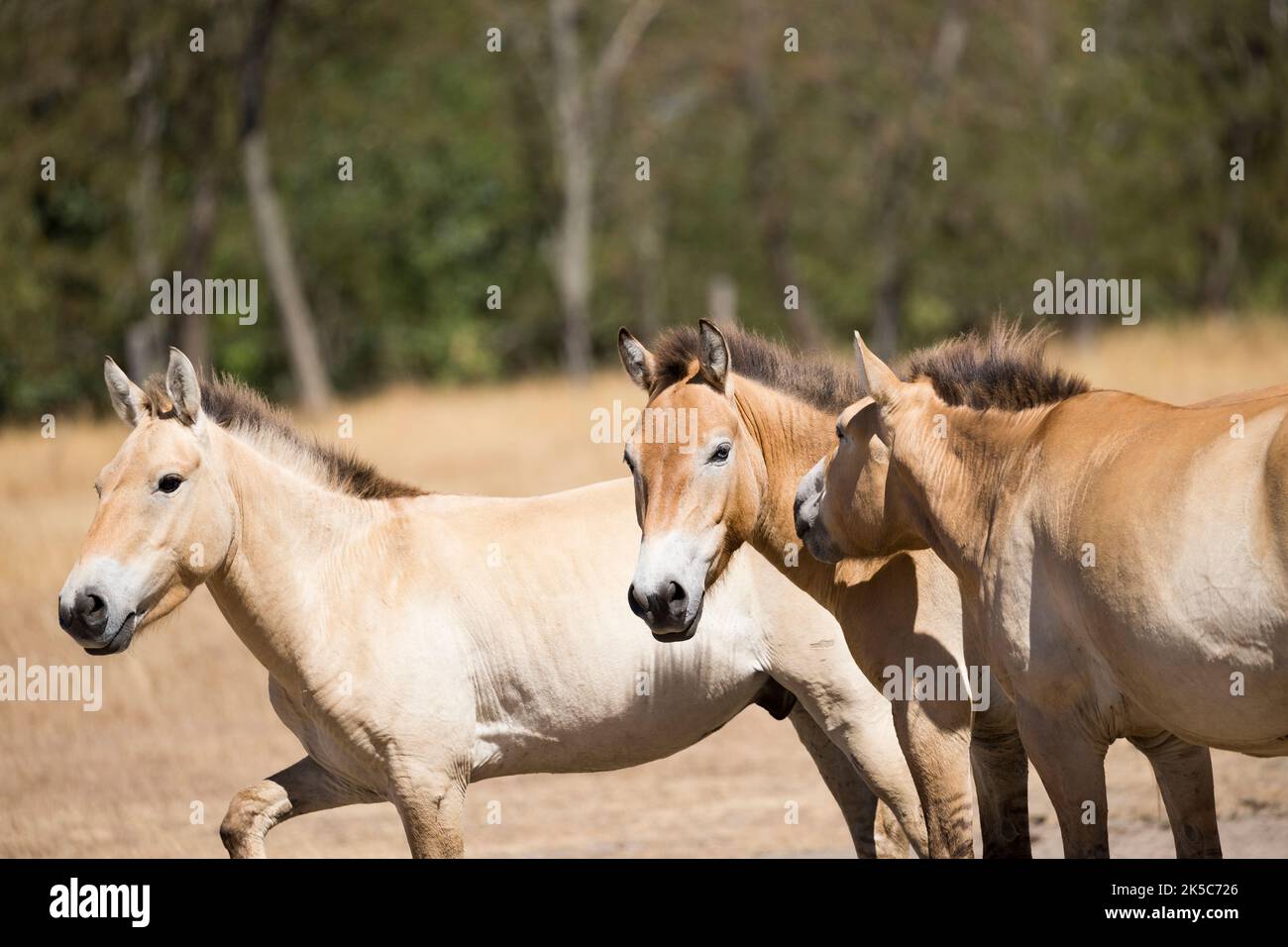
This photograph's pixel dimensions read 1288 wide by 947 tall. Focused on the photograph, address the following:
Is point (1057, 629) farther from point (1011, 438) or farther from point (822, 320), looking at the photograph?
point (822, 320)

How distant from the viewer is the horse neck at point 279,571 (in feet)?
19.0

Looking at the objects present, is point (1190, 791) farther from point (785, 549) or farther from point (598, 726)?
Result: point (598, 726)

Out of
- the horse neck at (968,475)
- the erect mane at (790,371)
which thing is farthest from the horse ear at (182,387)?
the horse neck at (968,475)

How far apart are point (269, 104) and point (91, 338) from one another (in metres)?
7.81

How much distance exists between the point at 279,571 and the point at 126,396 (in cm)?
96

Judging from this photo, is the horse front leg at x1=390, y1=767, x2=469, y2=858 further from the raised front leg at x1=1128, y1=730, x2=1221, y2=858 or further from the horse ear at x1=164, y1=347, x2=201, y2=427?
the raised front leg at x1=1128, y1=730, x2=1221, y2=858

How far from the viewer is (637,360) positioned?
5.45 metres

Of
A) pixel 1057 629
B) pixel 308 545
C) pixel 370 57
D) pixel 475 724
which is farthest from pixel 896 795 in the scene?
pixel 370 57

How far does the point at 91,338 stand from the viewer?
103 feet

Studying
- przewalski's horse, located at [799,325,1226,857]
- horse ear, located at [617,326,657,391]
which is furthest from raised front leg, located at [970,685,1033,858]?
horse ear, located at [617,326,657,391]

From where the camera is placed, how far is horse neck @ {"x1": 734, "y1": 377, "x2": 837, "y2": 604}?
5.53 m

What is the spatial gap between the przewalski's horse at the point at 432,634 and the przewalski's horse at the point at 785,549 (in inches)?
15.9

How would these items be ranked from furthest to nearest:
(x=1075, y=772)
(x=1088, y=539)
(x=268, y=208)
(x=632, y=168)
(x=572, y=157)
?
(x=632, y=168)
(x=572, y=157)
(x=268, y=208)
(x=1075, y=772)
(x=1088, y=539)

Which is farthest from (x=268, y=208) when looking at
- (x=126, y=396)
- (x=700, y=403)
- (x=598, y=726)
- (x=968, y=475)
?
(x=968, y=475)
